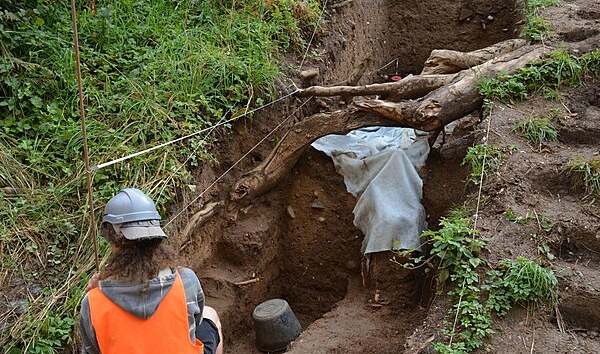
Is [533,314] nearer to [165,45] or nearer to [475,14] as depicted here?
[165,45]

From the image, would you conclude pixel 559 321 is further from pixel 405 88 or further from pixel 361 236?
pixel 405 88

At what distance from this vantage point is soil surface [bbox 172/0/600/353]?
3352 millimetres

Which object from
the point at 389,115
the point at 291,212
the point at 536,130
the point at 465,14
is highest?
the point at 465,14

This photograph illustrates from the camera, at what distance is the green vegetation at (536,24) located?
201 inches

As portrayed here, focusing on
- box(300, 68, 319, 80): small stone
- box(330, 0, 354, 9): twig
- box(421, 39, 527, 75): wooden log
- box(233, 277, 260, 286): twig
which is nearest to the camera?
box(233, 277, 260, 286): twig

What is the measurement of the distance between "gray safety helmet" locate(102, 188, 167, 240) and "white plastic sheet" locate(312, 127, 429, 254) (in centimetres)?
223

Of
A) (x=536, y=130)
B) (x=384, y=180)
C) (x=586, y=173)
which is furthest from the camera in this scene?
(x=384, y=180)

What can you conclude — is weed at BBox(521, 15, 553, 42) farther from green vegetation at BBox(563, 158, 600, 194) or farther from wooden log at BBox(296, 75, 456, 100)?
green vegetation at BBox(563, 158, 600, 194)

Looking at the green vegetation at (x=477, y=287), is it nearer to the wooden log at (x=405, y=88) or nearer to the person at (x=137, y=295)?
the person at (x=137, y=295)

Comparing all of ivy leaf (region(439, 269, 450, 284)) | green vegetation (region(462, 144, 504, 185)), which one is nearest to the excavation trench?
green vegetation (region(462, 144, 504, 185))

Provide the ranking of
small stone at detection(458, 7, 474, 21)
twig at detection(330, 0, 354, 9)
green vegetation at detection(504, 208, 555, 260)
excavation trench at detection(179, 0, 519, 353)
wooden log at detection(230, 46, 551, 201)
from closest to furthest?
green vegetation at detection(504, 208, 555, 260) → excavation trench at detection(179, 0, 519, 353) → wooden log at detection(230, 46, 551, 201) → twig at detection(330, 0, 354, 9) → small stone at detection(458, 7, 474, 21)

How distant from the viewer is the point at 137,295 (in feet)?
7.69

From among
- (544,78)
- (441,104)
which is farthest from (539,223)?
(544,78)

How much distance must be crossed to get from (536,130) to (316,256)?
1.89 m
